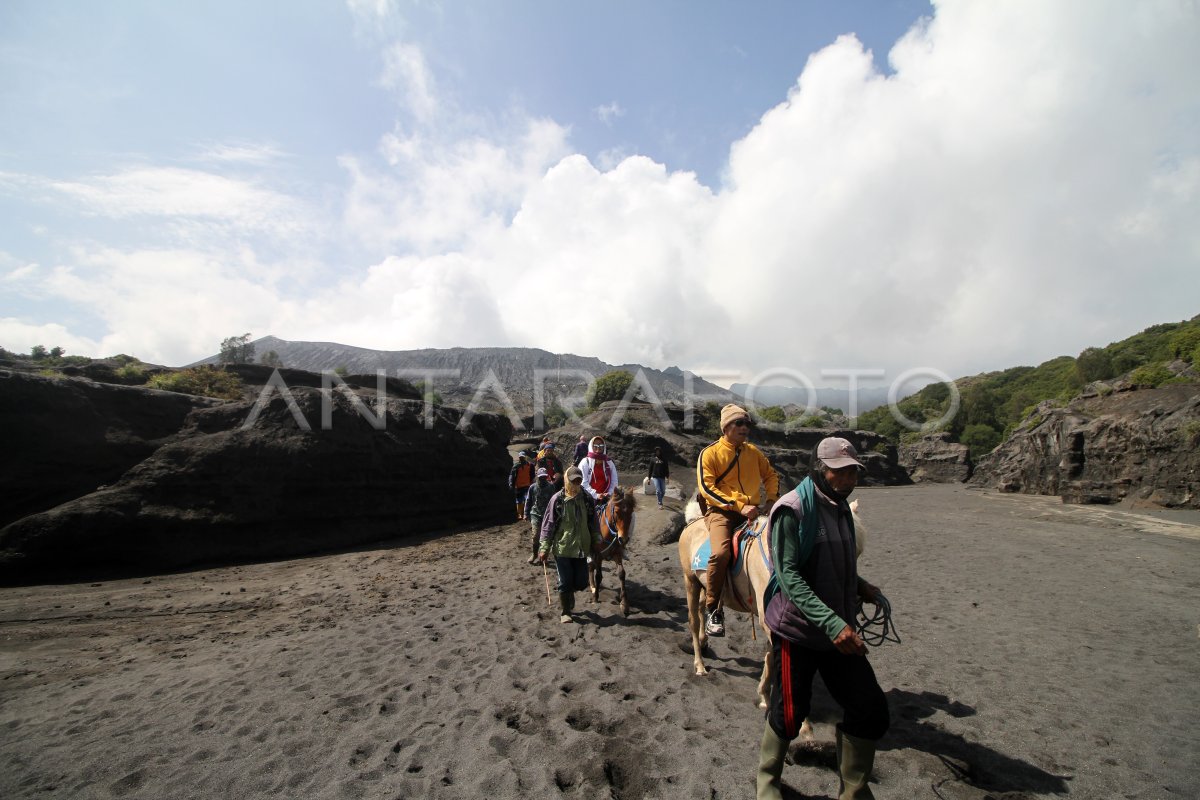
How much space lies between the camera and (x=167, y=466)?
10.9 metres

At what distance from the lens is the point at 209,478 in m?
11.3

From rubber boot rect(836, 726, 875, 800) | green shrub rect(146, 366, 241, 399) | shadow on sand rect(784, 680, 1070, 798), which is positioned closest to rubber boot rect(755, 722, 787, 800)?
rubber boot rect(836, 726, 875, 800)

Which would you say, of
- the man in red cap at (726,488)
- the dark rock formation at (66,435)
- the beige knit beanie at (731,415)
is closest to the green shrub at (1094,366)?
the man in red cap at (726,488)

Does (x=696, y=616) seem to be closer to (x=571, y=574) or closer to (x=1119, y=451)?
(x=571, y=574)

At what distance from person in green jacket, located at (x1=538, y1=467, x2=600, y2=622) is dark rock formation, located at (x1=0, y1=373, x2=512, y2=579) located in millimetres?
8220

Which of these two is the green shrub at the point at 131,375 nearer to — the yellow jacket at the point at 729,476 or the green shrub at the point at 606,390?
the yellow jacket at the point at 729,476

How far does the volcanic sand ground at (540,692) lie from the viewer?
11.5ft

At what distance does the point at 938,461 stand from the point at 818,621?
160ft

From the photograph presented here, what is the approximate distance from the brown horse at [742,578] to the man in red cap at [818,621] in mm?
306

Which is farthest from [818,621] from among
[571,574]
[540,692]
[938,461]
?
[938,461]

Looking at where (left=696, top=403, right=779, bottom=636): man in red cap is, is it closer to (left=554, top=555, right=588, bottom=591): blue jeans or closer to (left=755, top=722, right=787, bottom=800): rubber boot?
(left=755, top=722, right=787, bottom=800): rubber boot

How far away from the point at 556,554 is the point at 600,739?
2.99 meters

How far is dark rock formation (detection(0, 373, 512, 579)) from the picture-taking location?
9.58 m

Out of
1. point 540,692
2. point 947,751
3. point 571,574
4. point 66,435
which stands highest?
point 66,435
